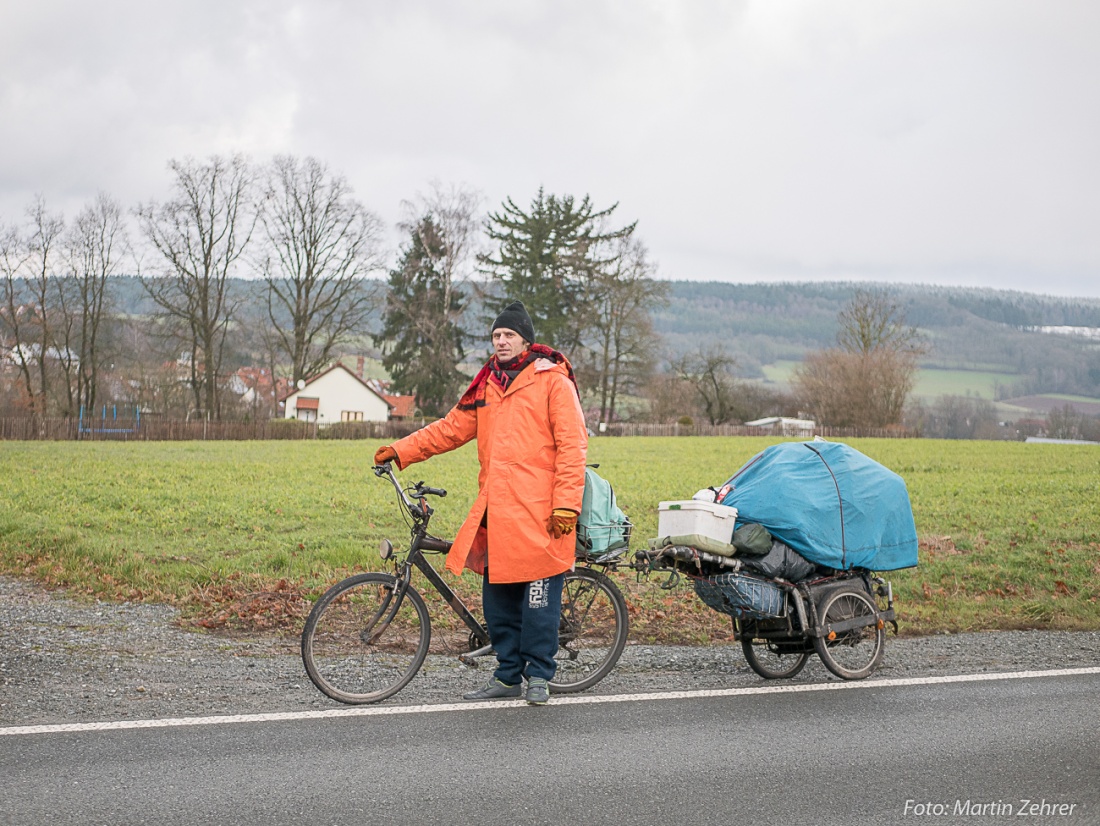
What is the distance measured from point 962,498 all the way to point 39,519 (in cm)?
1598

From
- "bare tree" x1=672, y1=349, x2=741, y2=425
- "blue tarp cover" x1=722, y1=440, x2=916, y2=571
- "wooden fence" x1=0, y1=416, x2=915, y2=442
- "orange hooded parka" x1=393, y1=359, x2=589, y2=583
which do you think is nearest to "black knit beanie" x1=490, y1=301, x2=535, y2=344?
"orange hooded parka" x1=393, y1=359, x2=589, y2=583

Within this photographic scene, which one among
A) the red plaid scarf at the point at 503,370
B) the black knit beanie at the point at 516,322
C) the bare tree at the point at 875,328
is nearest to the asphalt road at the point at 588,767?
the red plaid scarf at the point at 503,370

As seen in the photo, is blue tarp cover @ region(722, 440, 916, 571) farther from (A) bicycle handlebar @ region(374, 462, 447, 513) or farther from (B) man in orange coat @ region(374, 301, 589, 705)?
(A) bicycle handlebar @ region(374, 462, 447, 513)

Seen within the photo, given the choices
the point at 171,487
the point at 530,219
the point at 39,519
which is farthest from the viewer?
the point at 530,219

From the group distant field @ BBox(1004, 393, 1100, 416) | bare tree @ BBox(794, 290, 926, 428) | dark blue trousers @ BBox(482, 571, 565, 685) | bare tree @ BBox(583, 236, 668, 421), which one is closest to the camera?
dark blue trousers @ BBox(482, 571, 565, 685)

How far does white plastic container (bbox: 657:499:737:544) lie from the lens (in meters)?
6.49

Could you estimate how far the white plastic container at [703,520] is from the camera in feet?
21.3

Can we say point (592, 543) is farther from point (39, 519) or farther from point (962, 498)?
point (962, 498)

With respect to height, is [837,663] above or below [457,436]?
below

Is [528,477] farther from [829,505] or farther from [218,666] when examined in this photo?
[218,666]

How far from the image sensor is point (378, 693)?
19.8 ft

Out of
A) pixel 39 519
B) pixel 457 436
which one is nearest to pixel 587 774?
pixel 457 436

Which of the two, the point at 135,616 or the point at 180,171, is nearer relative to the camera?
the point at 135,616

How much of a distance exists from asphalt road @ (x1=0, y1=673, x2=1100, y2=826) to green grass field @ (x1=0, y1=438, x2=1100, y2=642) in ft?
9.88
